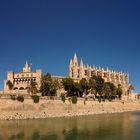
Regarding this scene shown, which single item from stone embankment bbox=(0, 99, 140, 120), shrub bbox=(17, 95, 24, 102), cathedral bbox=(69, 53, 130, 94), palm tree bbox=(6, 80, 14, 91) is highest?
cathedral bbox=(69, 53, 130, 94)

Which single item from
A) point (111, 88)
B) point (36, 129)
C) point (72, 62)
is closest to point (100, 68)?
point (72, 62)

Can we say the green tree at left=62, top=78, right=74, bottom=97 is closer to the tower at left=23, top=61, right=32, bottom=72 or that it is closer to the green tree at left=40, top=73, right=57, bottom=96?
the green tree at left=40, top=73, right=57, bottom=96

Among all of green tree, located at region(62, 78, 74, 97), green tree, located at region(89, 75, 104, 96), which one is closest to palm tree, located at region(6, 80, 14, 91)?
green tree, located at region(62, 78, 74, 97)

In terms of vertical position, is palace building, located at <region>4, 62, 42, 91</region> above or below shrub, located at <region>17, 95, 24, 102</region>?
above

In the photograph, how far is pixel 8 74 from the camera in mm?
104812

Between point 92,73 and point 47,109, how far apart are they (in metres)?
58.7

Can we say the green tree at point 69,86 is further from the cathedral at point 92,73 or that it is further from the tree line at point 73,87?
the cathedral at point 92,73

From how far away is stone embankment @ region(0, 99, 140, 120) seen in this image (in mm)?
56844

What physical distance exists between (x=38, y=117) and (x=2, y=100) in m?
7.77

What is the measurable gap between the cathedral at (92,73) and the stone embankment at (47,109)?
31555mm

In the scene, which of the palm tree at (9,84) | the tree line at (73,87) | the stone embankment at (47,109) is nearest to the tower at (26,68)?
the palm tree at (9,84)

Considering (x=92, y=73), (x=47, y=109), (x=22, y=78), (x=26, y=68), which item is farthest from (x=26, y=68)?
(x=47, y=109)

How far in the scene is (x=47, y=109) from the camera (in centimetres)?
6450

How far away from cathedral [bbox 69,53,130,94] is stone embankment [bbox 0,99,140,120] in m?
31.6
